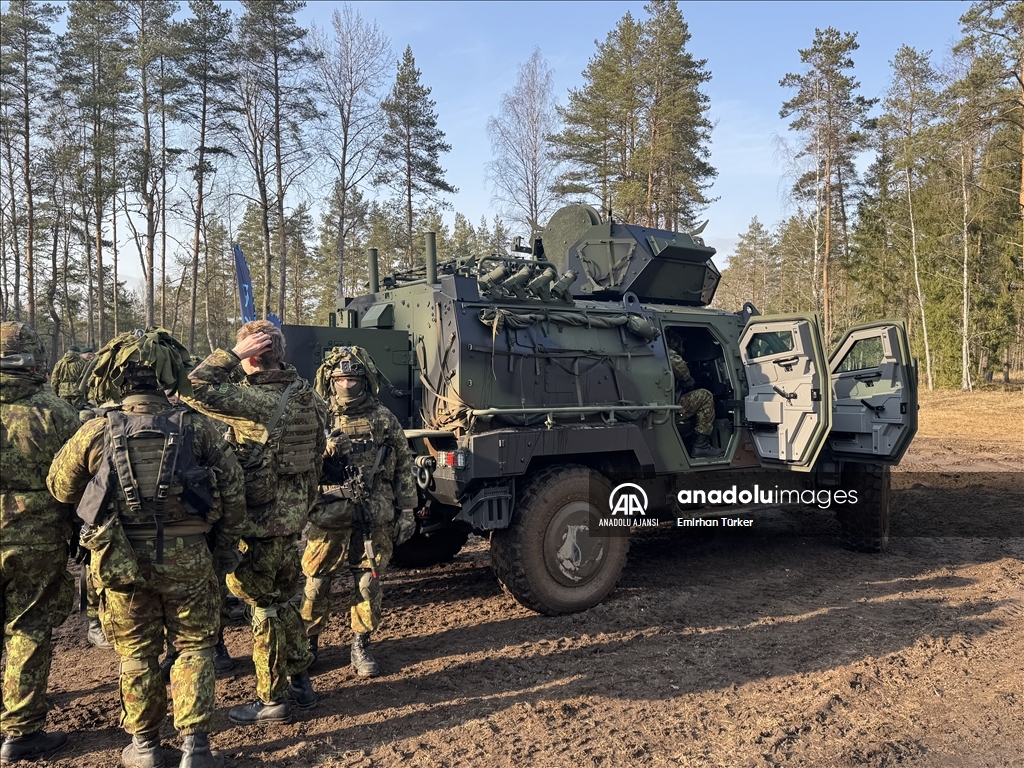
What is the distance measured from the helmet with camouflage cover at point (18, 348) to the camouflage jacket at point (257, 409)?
695 mm

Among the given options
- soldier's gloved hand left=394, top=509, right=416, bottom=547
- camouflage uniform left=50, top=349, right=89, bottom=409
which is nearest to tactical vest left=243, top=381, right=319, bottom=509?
soldier's gloved hand left=394, top=509, right=416, bottom=547

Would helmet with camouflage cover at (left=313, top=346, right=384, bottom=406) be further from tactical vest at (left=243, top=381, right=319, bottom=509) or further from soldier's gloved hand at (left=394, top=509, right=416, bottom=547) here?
soldier's gloved hand at (left=394, top=509, right=416, bottom=547)

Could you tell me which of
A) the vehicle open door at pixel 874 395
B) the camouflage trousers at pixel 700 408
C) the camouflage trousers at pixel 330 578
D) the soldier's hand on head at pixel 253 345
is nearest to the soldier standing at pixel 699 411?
the camouflage trousers at pixel 700 408

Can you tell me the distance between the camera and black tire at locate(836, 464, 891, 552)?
20.8ft

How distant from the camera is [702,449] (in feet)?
19.8

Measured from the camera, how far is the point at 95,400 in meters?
2.99

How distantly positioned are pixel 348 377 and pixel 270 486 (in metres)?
0.82

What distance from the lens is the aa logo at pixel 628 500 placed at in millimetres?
5219

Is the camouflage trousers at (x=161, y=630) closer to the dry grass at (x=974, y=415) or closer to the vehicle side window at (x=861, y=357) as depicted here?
the vehicle side window at (x=861, y=357)

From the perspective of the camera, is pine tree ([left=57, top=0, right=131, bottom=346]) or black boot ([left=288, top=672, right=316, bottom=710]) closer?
black boot ([left=288, top=672, right=316, bottom=710])

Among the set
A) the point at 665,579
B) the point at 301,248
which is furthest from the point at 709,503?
the point at 301,248

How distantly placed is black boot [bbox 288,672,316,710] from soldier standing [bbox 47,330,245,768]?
1.78 feet

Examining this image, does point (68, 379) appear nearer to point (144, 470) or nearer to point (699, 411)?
point (144, 470)

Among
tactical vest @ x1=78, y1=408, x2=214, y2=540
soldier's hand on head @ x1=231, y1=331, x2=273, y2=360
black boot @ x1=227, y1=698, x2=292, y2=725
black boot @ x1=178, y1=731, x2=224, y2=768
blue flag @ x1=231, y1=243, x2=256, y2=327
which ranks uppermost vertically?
blue flag @ x1=231, y1=243, x2=256, y2=327
